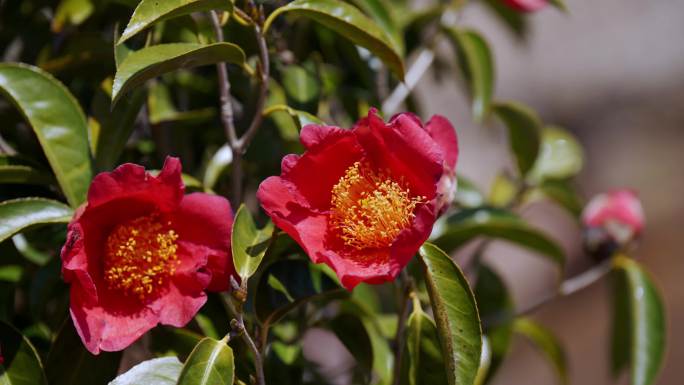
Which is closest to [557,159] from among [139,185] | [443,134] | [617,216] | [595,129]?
[617,216]

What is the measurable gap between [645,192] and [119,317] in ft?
11.0

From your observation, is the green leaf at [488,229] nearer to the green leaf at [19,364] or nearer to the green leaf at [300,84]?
the green leaf at [300,84]

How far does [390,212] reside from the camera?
902 mm

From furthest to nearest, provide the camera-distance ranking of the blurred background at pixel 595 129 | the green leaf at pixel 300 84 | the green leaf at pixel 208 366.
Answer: the blurred background at pixel 595 129 < the green leaf at pixel 300 84 < the green leaf at pixel 208 366

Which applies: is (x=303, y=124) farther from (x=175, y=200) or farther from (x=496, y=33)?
(x=496, y=33)

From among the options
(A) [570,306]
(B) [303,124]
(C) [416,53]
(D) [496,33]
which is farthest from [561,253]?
(D) [496,33]

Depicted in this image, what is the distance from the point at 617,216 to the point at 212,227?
846 millimetres

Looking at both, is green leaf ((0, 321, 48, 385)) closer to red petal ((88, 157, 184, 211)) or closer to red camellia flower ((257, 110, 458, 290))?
red petal ((88, 157, 184, 211))

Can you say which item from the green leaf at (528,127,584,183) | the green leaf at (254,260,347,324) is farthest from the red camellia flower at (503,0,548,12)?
A: the green leaf at (254,260,347,324)

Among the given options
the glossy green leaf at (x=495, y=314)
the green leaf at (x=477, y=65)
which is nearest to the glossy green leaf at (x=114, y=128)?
the green leaf at (x=477, y=65)

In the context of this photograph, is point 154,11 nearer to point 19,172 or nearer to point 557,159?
point 19,172

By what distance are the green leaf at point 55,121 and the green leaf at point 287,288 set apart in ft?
0.73

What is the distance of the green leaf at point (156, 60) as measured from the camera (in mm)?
805

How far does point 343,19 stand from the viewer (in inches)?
36.6
